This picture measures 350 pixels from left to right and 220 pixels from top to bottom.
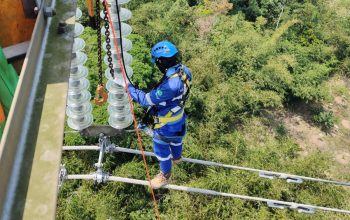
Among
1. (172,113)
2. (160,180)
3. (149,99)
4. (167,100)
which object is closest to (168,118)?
(172,113)

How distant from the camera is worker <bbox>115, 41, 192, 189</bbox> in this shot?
16.5 ft

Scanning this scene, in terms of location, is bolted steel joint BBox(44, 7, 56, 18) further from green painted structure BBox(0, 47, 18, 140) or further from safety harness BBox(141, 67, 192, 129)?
safety harness BBox(141, 67, 192, 129)

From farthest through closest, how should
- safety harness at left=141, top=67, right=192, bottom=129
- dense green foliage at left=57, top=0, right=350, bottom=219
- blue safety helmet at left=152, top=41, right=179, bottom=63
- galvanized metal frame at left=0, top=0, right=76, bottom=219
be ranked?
dense green foliage at left=57, top=0, right=350, bottom=219
safety harness at left=141, top=67, right=192, bottom=129
blue safety helmet at left=152, top=41, right=179, bottom=63
galvanized metal frame at left=0, top=0, right=76, bottom=219

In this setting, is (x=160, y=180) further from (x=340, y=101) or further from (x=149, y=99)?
(x=340, y=101)

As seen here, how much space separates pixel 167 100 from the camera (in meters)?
5.24

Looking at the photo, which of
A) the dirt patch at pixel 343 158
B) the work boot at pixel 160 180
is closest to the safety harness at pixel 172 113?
the work boot at pixel 160 180

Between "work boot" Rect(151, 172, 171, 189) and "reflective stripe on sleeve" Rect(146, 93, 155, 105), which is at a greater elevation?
"reflective stripe on sleeve" Rect(146, 93, 155, 105)

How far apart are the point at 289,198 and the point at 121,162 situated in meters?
4.68

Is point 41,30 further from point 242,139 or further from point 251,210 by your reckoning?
point 242,139

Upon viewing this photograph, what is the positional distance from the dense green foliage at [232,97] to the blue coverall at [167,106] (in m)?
4.33

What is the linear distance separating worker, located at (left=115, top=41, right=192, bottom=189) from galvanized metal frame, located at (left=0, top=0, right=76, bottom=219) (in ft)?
4.80

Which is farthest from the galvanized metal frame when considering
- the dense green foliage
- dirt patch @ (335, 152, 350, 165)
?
dirt patch @ (335, 152, 350, 165)

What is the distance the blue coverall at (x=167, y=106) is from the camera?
5.05 metres

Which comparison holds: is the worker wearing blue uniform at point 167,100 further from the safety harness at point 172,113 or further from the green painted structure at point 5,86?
the green painted structure at point 5,86
